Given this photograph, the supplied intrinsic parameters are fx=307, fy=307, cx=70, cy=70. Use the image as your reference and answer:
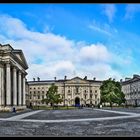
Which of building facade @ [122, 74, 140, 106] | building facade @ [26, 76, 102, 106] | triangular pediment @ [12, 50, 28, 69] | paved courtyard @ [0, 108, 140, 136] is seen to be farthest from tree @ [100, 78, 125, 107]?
paved courtyard @ [0, 108, 140, 136]

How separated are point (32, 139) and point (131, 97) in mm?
167702

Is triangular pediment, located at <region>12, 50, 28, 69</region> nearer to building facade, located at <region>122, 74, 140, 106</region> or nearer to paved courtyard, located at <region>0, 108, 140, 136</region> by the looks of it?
paved courtyard, located at <region>0, 108, 140, 136</region>

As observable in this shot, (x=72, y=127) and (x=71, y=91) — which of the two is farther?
(x=71, y=91)

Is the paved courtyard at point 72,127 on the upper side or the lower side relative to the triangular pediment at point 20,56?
lower

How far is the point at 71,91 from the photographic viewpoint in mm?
179750

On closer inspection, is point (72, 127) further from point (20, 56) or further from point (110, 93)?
point (110, 93)

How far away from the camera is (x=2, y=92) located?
6494 cm

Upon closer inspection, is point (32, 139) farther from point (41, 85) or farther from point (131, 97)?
point (41, 85)

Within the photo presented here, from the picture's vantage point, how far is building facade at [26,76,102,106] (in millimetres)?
179375

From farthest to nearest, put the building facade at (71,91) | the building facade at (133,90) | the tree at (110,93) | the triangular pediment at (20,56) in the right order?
the building facade at (71,91) → the building facade at (133,90) → the tree at (110,93) → the triangular pediment at (20,56)

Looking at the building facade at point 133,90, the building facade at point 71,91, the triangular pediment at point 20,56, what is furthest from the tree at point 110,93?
the building facade at point 71,91

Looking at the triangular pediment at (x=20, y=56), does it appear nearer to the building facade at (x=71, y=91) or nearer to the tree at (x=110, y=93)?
the tree at (x=110, y=93)

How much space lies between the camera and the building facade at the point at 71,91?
7062 inches

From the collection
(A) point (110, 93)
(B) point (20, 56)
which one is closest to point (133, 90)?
(A) point (110, 93)
